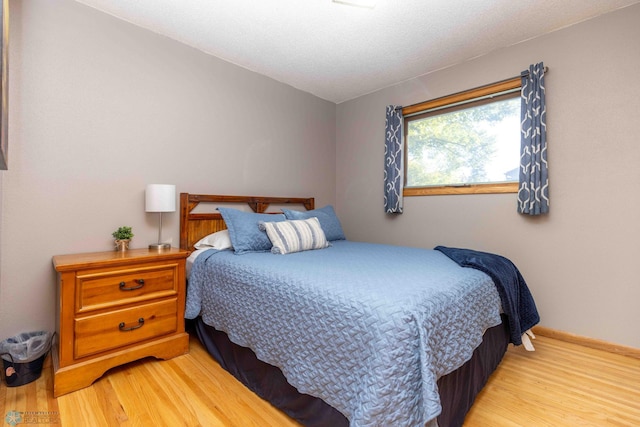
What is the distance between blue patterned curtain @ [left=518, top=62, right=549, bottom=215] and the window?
0.12 meters

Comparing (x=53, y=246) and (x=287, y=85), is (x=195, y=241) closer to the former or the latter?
(x=53, y=246)

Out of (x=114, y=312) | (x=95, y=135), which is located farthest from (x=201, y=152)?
(x=114, y=312)

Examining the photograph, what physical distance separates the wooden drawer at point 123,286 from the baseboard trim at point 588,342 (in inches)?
115

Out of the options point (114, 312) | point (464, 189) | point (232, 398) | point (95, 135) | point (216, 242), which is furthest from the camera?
point (464, 189)

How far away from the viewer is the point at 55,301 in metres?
1.98

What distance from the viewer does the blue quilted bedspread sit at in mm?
1002

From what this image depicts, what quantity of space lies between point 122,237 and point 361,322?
1.88 m

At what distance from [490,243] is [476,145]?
3.05ft

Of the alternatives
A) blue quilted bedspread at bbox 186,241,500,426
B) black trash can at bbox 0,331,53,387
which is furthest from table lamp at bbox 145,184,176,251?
black trash can at bbox 0,331,53,387

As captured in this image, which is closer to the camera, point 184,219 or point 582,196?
point 582,196

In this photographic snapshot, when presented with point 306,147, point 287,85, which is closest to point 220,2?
point 287,85

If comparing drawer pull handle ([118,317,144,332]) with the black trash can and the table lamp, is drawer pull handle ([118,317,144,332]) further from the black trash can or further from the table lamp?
the table lamp

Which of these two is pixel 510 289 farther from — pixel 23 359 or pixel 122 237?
pixel 23 359

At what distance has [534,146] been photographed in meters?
2.40
